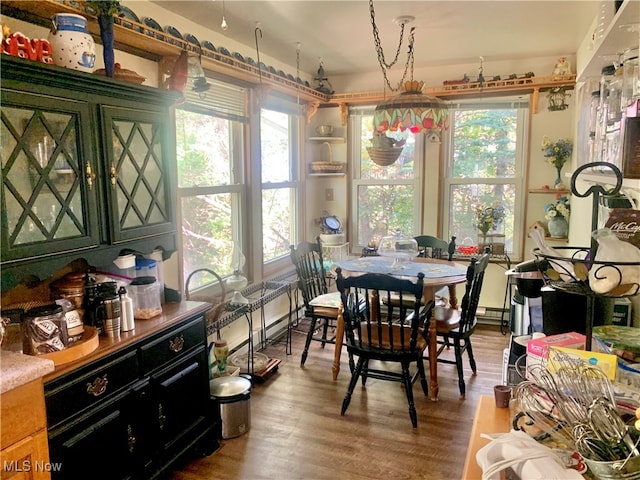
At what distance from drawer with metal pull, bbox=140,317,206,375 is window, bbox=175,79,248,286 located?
0.76 metres

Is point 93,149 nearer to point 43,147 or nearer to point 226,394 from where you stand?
point 43,147

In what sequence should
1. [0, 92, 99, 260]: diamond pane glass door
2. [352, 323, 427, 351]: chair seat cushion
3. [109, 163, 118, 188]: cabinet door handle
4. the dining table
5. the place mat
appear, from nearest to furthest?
1. [0, 92, 99, 260]: diamond pane glass door
2. [109, 163, 118, 188]: cabinet door handle
3. [352, 323, 427, 351]: chair seat cushion
4. the dining table
5. the place mat

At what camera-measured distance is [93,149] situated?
75.5 inches

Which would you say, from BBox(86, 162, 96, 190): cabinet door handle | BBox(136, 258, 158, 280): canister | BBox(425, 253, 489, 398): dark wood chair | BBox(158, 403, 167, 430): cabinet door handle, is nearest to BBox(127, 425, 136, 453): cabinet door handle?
BBox(158, 403, 167, 430): cabinet door handle

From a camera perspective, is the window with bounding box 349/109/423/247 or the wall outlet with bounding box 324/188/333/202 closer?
the window with bounding box 349/109/423/247

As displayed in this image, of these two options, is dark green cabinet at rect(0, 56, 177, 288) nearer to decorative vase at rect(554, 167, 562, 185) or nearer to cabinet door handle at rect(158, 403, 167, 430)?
cabinet door handle at rect(158, 403, 167, 430)

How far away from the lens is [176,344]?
222 centimetres

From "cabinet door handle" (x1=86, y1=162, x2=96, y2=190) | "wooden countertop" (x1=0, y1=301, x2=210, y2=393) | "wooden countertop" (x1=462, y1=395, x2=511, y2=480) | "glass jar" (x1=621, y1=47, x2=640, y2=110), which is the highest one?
"glass jar" (x1=621, y1=47, x2=640, y2=110)

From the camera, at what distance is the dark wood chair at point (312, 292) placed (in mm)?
3541

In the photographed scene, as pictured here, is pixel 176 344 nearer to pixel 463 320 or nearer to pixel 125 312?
pixel 125 312

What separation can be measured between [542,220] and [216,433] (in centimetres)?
339

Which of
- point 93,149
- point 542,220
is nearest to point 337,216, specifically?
point 542,220

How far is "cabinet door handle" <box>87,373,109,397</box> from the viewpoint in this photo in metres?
1.76

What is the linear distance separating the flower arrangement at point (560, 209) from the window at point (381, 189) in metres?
1.18
